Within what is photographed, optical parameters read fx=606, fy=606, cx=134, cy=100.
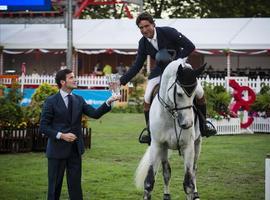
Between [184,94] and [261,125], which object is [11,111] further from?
[261,125]

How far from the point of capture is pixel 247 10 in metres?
51.6

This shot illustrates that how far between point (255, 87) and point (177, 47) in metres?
15.5

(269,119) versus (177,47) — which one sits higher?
(177,47)

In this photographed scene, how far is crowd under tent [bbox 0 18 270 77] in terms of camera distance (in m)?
33.1

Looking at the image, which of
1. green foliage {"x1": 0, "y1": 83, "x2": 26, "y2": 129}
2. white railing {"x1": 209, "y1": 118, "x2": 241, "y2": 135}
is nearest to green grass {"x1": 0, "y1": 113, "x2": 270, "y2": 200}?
green foliage {"x1": 0, "y1": 83, "x2": 26, "y2": 129}

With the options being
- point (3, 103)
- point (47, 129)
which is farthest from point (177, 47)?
point (3, 103)

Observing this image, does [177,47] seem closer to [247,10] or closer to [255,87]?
[255,87]

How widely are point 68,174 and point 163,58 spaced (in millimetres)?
2124

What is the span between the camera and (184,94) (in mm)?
7977

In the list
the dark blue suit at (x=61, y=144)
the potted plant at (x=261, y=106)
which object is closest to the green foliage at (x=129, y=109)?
the potted plant at (x=261, y=106)

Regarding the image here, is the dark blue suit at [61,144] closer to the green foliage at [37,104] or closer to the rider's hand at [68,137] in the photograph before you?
the rider's hand at [68,137]

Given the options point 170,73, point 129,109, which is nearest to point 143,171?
point 170,73

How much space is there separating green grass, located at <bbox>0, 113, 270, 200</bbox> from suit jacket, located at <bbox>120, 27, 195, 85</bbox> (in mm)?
2101

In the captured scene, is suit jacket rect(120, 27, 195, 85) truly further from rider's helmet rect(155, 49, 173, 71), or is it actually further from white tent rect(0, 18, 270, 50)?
white tent rect(0, 18, 270, 50)
